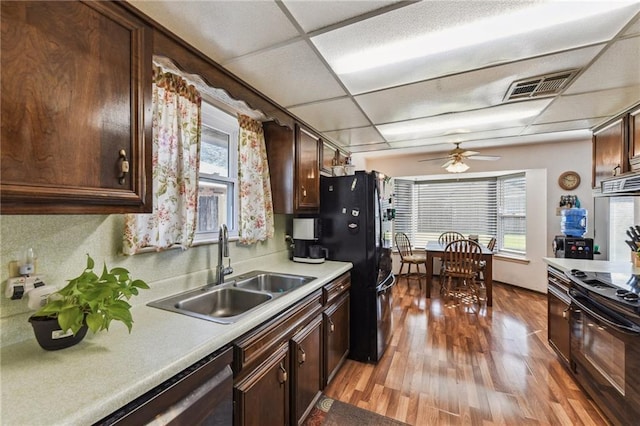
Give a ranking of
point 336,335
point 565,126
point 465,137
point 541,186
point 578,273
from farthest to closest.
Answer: point 541,186 < point 465,137 < point 565,126 < point 336,335 < point 578,273

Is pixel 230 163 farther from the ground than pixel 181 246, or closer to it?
farther from the ground

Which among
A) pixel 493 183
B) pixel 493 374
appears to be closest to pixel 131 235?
pixel 493 374

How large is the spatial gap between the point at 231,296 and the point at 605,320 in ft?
7.79

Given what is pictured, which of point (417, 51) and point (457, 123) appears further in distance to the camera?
point (457, 123)

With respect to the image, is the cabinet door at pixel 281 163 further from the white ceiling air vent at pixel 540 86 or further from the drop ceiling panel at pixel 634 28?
the drop ceiling panel at pixel 634 28

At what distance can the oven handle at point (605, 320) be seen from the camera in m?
1.46

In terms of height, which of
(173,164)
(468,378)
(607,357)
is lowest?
(468,378)

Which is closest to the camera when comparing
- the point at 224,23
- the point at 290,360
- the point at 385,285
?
the point at 224,23

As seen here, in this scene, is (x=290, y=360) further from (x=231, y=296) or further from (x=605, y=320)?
(x=605, y=320)

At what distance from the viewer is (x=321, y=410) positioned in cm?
186

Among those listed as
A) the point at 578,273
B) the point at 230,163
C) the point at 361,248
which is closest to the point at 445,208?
the point at 578,273

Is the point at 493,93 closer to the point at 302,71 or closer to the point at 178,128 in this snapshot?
the point at 302,71

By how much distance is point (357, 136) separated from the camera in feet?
10.5

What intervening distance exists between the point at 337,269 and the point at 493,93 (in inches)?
72.6
